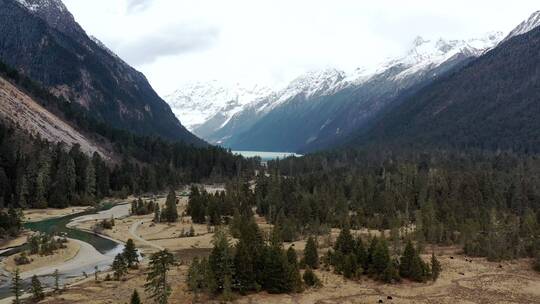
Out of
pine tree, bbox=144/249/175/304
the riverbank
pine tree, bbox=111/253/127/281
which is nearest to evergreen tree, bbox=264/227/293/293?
pine tree, bbox=144/249/175/304

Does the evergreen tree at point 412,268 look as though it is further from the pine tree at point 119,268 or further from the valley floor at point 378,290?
the pine tree at point 119,268

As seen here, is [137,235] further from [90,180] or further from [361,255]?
[90,180]

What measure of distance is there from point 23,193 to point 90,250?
68151mm

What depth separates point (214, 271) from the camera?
67.5 m

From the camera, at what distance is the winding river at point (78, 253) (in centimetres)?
7550

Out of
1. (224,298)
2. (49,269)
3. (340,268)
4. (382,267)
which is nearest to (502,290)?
(382,267)

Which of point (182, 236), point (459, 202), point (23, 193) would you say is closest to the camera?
point (182, 236)

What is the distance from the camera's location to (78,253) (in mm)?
94375

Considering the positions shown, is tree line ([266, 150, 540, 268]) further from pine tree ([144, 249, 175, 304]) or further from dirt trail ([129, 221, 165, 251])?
pine tree ([144, 249, 175, 304])

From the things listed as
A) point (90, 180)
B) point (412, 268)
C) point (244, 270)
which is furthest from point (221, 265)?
point (90, 180)

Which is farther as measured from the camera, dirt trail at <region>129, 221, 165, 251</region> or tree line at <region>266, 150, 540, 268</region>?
dirt trail at <region>129, 221, 165, 251</region>

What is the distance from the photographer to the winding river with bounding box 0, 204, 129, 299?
75.5 metres

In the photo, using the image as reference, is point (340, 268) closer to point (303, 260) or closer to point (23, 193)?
point (303, 260)

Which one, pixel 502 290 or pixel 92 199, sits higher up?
pixel 92 199
